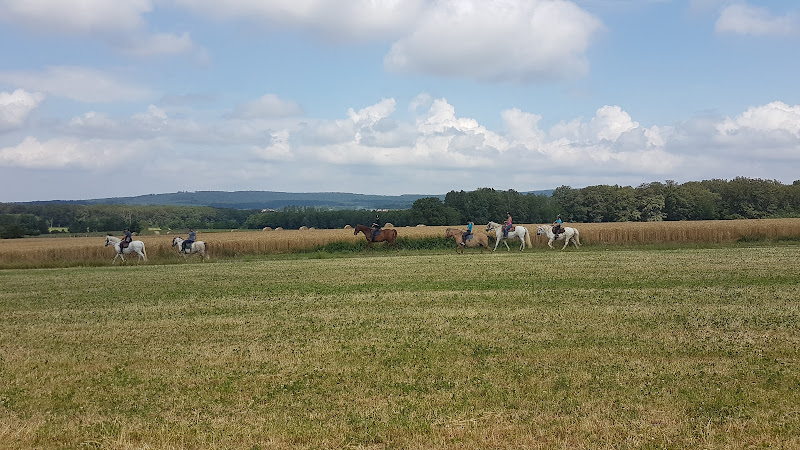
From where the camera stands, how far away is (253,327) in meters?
14.6

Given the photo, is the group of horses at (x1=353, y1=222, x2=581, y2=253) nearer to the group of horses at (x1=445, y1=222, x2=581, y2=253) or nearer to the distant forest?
the group of horses at (x1=445, y1=222, x2=581, y2=253)

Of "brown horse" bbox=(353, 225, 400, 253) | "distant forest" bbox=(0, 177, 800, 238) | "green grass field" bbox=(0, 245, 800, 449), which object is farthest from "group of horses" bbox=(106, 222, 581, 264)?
"distant forest" bbox=(0, 177, 800, 238)

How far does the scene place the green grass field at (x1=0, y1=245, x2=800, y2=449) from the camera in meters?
7.50

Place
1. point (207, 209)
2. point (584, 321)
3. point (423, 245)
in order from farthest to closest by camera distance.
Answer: point (207, 209) → point (423, 245) → point (584, 321)

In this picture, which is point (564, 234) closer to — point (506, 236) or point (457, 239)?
point (506, 236)

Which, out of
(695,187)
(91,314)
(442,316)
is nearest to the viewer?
(442,316)

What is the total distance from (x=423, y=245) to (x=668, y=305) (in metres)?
30.5

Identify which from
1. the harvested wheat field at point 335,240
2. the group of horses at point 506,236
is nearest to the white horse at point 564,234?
the group of horses at point 506,236

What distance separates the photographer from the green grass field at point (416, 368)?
7500 millimetres

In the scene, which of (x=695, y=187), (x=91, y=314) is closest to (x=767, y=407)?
(x=91, y=314)

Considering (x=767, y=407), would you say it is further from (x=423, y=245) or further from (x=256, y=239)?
(x=256, y=239)

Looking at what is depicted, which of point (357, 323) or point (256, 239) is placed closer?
point (357, 323)

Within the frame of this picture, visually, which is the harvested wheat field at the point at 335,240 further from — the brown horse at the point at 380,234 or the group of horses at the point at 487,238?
the brown horse at the point at 380,234

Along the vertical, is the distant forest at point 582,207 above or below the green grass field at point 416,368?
above
